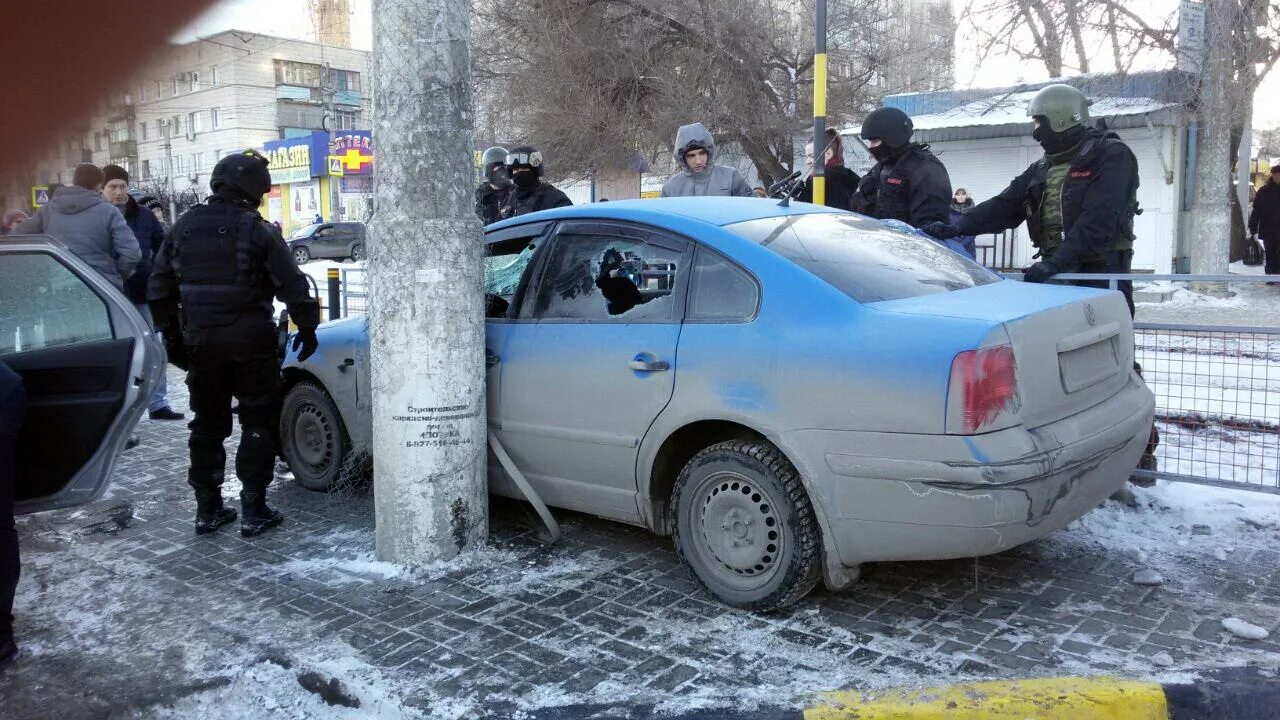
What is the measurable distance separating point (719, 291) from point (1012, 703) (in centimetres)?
183

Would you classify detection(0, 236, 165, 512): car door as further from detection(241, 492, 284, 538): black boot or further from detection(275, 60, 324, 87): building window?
detection(275, 60, 324, 87): building window

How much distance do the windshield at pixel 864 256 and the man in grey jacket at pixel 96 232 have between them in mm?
5107

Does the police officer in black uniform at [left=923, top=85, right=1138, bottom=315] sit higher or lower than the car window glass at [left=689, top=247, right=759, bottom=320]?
higher

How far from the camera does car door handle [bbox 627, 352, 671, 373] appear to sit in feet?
13.6

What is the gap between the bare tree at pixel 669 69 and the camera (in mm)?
20750

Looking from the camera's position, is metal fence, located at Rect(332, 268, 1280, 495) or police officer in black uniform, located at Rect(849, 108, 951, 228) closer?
metal fence, located at Rect(332, 268, 1280, 495)

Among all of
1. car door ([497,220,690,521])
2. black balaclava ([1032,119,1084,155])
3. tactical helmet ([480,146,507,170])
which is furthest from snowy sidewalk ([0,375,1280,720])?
tactical helmet ([480,146,507,170])

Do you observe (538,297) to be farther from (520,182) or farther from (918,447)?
(520,182)

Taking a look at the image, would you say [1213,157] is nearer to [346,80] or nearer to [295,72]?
[346,80]

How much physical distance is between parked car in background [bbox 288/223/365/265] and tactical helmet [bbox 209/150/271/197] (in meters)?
28.1

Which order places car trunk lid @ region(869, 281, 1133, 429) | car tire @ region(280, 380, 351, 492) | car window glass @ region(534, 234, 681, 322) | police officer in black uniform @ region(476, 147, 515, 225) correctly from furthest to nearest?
police officer in black uniform @ region(476, 147, 515, 225), car tire @ region(280, 380, 351, 492), car window glass @ region(534, 234, 681, 322), car trunk lid @ region(869, 281, 1133, 429)

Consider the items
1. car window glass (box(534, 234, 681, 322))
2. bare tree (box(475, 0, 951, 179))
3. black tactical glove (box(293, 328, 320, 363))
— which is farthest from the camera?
bare tree (box(475, 0, 951, 179))

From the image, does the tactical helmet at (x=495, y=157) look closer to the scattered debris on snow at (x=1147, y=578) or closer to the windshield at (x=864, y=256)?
the windshield at (x=864, y=256)

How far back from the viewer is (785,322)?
3846 mm
